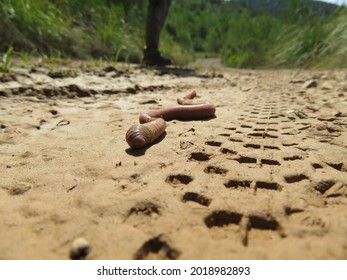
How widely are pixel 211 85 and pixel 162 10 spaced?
2.84 m

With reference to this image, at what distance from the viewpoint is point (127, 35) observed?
9422mm

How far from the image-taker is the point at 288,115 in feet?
10.8

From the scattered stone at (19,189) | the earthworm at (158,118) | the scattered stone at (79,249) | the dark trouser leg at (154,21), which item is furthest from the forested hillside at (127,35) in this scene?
the scattered stone at (79,249)

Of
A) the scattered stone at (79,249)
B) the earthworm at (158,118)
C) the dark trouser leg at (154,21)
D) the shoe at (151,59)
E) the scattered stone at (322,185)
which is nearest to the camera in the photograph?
the scattered stone at (79,249)

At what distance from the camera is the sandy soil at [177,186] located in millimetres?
1281

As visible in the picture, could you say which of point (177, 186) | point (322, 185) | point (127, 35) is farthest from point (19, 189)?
point (127, 35)

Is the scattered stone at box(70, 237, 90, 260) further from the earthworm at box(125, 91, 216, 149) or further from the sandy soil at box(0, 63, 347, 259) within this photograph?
the earthworm at box(125, 91, 216, 149)

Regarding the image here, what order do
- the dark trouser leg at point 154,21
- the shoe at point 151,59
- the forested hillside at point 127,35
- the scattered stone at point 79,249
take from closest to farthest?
the scattered stone at point 79,249 → the forested hillside at point 127,35 → the dark trouser leg at point 154,21 → the shoe at point 151,59

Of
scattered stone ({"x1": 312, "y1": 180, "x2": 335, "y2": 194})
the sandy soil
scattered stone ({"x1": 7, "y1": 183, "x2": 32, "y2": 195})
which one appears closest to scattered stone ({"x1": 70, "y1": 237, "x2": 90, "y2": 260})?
the sandy soil

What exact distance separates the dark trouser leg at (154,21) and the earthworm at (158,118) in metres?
4.23

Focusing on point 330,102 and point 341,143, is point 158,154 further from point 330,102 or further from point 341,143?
point 330,102

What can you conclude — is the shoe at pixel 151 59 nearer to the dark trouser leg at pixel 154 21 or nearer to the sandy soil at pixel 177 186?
the dark trouser leg at pixel 154 21

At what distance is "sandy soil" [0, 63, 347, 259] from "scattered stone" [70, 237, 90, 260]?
0.06ft

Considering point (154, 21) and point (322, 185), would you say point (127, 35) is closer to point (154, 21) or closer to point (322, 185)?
point (154, 21)
